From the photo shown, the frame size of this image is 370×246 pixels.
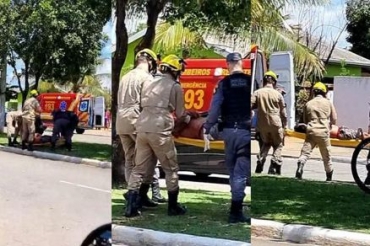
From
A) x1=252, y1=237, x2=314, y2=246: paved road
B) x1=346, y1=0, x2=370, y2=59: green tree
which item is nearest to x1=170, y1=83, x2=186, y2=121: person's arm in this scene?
x1=346, y1=0, x2=370, y2=59: green tree

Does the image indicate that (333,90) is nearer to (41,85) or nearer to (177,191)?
(177,191)

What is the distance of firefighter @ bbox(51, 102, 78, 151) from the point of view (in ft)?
7.10

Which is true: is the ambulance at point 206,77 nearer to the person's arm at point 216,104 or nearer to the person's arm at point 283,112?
the person's arm at point 216,104

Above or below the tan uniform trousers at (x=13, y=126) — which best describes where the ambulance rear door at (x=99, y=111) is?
above

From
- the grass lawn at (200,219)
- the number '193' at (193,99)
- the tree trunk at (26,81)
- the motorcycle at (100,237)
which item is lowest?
the motorcycle at (100,237)

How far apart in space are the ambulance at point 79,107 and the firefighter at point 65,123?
1 centimetres

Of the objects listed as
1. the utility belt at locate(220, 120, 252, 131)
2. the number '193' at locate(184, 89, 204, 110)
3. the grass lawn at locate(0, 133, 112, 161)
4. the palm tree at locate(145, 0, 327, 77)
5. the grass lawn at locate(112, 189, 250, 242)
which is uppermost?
the palm tree at locate(145, 0, 327, 77)

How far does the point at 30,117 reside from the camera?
2324 millimetres

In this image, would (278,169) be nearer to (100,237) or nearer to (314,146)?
(314,146)

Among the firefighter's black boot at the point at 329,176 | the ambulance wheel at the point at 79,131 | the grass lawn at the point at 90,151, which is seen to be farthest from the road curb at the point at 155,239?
the firefighter's black boot at the point at 329,176

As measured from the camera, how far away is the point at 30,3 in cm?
226

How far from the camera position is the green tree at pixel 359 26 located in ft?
6.81

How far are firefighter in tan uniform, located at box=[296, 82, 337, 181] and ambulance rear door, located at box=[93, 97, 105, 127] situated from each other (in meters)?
0.62

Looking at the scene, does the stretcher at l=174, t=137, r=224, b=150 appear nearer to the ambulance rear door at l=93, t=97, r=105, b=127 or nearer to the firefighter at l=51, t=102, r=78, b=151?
the ambulance rear door at l=93, t=97, r=105, b=127
